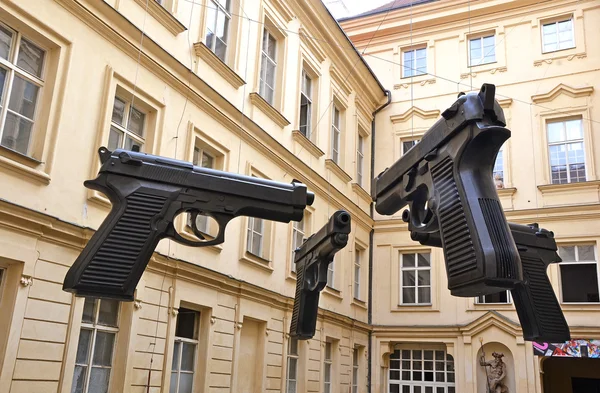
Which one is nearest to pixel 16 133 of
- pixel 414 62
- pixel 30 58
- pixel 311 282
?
pixel 30 58

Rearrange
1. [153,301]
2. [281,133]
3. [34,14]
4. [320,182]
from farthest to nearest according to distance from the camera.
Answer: [320,182] < [281,133] < [153,301] < [34,14]

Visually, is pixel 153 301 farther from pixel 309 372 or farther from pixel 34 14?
pixel 309 372

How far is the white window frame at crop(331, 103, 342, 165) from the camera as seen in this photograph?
1586 centimetres

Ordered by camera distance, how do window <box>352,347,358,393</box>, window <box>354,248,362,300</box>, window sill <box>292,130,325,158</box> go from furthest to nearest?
window <box>354,248,362,300</box> → window <box>352,347,358,393</box> → window sill <box>292,130,325,158</box>

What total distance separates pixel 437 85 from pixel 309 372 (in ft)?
31.1

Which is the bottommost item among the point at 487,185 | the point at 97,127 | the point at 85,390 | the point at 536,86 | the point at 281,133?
the point at 85,390

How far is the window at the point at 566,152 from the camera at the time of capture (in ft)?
51.5

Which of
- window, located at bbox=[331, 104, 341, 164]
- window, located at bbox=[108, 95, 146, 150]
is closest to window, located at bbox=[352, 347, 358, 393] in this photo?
window, located at bbox=[331, 104, 341, 164]

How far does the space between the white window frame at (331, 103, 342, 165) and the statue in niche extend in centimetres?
632

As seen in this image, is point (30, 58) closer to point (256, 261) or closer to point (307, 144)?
point (256, 261)

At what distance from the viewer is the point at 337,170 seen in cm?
1555

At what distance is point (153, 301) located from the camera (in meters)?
8.76

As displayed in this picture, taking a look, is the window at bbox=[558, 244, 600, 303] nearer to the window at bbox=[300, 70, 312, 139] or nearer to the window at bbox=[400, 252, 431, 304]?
the window at bbox=[400, 252, 431, 304]

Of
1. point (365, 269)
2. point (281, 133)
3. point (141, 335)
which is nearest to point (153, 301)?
point (141, 335)
